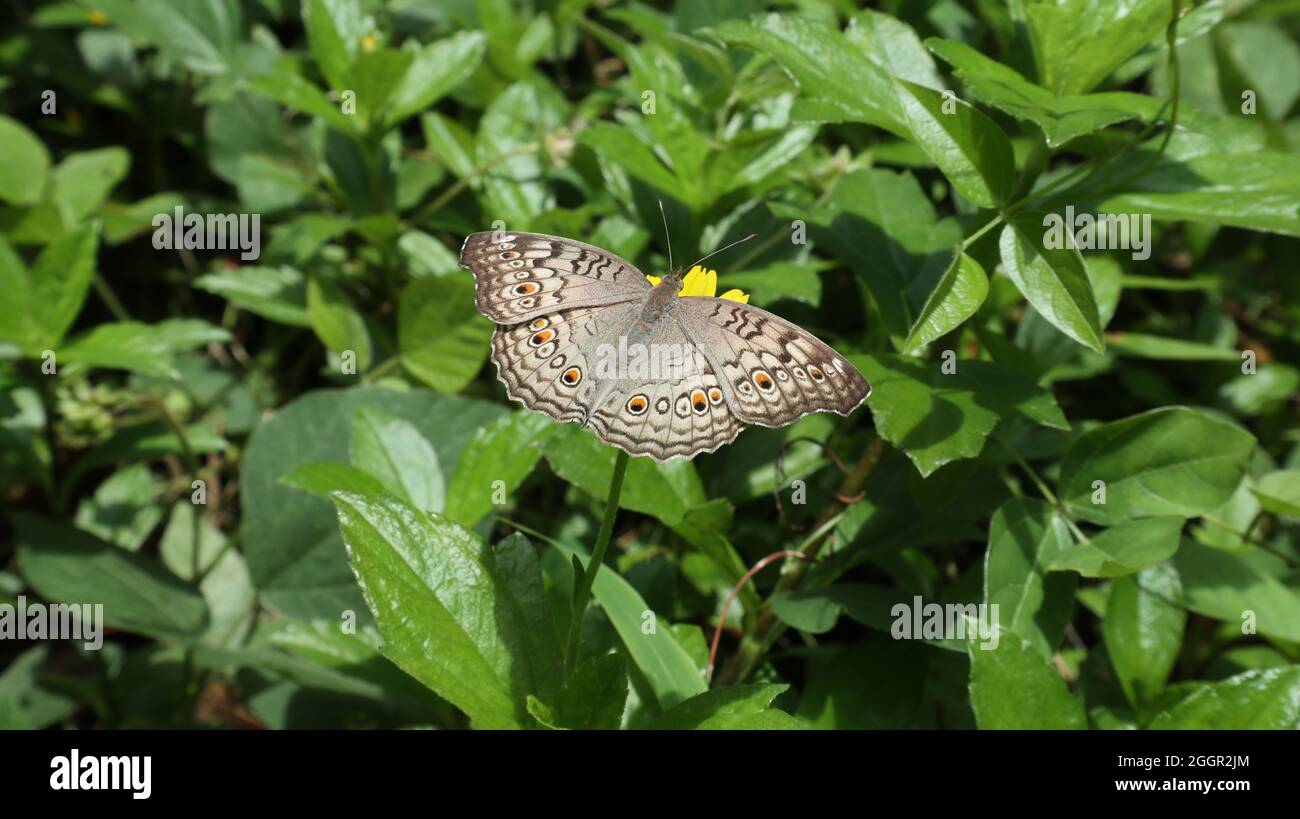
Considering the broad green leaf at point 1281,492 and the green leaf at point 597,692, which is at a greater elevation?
the broad green leaf at point 1281,492

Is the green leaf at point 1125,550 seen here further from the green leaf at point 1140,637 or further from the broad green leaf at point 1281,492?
the broad green leaf at point 1281,492

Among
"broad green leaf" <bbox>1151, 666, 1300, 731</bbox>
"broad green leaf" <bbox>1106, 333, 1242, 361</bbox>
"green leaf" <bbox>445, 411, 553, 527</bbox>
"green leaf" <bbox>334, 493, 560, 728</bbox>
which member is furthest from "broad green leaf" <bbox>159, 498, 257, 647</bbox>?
"broad green leaf" <bbox>1106, 333, 1242, 361</bbox>

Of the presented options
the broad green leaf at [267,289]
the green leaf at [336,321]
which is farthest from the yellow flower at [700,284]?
the broad green leaf at [267,289]

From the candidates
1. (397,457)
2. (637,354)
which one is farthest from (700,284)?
(397,457)

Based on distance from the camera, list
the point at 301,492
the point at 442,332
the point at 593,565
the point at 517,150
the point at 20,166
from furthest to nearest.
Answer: the point at 20,166
the point at 517,150
the point at 442,332
the point at 301,492
the point at 593,565

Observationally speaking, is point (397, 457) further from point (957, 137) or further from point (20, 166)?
point (20, 166)

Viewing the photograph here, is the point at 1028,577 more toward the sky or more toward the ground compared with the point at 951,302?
more toward the ground

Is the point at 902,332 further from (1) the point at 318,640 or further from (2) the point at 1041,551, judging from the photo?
(1) the point at 318,640
